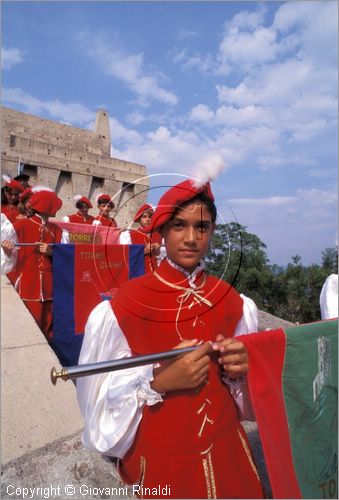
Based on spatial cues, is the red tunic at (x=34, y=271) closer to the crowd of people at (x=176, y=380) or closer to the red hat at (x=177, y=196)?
the crowd of people at (x=176, y=380)

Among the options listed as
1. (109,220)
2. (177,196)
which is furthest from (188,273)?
(109,220)

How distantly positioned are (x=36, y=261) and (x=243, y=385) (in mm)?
4372

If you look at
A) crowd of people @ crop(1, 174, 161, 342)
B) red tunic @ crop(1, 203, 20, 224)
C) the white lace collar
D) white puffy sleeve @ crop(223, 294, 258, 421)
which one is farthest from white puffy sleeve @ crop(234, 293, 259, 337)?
red tunic @ crop(1, 203, 20, 224)

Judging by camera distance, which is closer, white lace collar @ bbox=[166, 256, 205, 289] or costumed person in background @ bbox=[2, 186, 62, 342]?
white lace collar @ bbox=[166, 256, 205, 289]

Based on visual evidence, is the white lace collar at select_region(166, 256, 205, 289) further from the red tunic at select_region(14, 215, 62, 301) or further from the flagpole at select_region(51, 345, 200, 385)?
the red tunic at select_region(14, 215, 62, 301)

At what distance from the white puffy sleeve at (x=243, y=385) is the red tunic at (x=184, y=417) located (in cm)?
5

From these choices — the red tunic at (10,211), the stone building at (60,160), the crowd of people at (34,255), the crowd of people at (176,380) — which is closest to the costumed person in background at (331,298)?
the crowd of people at (176,380)

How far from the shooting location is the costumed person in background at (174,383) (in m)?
1.44

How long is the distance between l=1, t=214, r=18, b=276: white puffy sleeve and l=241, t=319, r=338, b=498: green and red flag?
4.46m

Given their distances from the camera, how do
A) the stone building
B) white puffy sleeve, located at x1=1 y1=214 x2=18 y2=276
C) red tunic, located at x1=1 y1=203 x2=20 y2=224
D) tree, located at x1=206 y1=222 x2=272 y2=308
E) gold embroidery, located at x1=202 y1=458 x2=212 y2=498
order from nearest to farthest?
gold embroidery, located at x1=202 y1=458 x2=212 y2=498, tree, located at x1=206 y1=222 x2=272 y2=308, white puffy sleeve, located at x1=1 y1=214 x2=18 y2=276, red tunic, located at x1=1 y1=203 x2=20 y2=224, the stone building

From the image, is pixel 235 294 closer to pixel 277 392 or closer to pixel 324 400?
pixel 277 392

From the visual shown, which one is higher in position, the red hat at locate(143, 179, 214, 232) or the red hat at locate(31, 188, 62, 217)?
the red hat at locate(31, 188, 62, 217)

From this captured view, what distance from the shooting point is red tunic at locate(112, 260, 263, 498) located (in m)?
1.44

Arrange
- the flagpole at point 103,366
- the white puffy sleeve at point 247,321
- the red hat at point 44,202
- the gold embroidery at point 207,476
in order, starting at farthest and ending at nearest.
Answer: the red hat at point 44,202 < the white puffy sleeve at point 247,321 < the gold embroidery at point 207,476 < the flagpole at point 103,366
